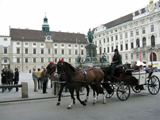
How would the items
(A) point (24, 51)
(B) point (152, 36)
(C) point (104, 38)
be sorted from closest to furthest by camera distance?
(B) point (152, 36)
(A) point (24, 51)
(C) point (104, 38)

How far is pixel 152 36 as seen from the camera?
48562mm

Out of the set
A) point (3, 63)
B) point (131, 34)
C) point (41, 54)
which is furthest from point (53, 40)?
point (131, 34)

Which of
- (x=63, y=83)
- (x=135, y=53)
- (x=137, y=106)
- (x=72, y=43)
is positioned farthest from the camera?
(x=72, y=43)

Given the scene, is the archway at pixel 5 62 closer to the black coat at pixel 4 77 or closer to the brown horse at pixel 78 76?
the black coat at pixel 4 77

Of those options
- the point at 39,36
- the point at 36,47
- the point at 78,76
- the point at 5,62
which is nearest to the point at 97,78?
the point at 78,76

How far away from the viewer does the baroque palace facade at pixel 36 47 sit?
59884 millimetres

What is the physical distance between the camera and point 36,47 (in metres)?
64.9

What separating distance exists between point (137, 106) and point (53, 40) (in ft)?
208

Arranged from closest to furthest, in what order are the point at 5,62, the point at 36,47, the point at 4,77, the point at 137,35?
the point at 4,77, the point at 137,35, the point at 5,62, the point at 36,47

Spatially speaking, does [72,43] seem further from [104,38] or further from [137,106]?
[137,106]

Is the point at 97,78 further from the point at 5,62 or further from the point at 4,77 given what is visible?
the point at 5,62

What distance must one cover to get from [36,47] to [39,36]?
5.46 meters

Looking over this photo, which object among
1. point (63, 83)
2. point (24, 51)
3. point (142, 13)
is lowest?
point (63, 83)

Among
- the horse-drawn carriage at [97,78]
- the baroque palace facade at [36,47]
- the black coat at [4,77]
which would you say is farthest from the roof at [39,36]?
the horse-drawn carriage at [97,78]
